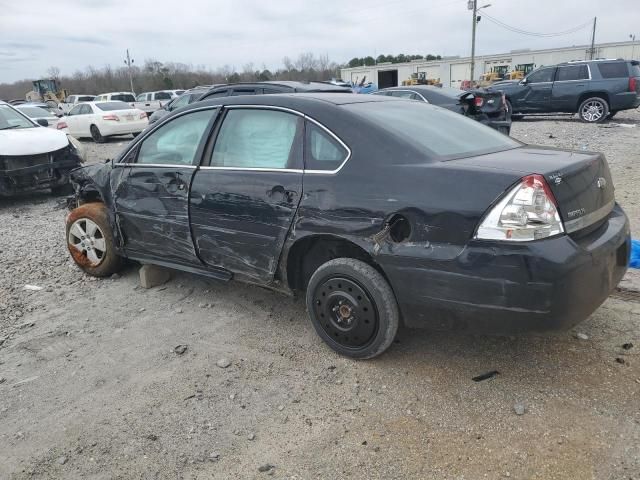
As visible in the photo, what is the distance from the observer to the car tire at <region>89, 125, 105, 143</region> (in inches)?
689

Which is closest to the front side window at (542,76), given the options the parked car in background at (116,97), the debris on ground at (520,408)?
the debris on ground at (520,408)

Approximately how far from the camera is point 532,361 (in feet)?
10.2

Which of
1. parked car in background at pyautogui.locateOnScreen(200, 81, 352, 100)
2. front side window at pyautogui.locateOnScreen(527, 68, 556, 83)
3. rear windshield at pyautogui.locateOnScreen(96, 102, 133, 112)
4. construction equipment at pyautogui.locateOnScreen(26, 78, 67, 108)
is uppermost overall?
construction equipment at pyautogui.locateOnScreen(26, 78, 67, 108)

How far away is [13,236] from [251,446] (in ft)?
18.1

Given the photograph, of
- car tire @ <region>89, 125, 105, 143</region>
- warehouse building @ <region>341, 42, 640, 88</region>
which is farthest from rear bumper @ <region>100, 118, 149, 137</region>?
warehouse building @ <region>341, 42, 640, 88</region>

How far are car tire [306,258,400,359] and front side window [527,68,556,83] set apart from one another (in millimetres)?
15820

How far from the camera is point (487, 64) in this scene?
53.8 meters

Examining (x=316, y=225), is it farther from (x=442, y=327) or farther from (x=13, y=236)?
A: (x=13, y=236)

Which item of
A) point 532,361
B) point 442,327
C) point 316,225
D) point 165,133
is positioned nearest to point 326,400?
point 442,327

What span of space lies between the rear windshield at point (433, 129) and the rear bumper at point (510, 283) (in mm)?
678

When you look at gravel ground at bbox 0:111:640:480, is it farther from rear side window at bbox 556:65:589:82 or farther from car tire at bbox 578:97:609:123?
rear side window at bbox 556:65:589:82

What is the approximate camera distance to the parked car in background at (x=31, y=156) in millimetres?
7828

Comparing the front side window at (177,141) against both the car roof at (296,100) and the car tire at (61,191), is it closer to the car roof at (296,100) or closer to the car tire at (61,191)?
the car roof at (296,100)

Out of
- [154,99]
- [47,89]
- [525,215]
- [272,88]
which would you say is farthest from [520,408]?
[47,89]
